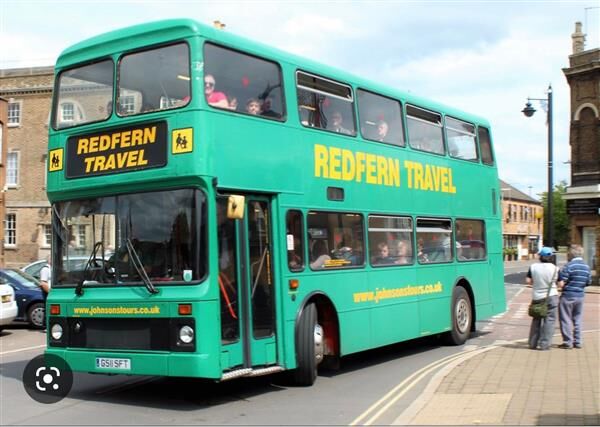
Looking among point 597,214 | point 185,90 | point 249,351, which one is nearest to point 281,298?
point 249,351

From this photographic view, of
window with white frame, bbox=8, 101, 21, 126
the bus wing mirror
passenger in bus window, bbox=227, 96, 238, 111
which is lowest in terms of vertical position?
the bus wing mirror

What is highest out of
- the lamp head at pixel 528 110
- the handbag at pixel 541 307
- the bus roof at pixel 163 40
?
the lamp head at pixel 528 110

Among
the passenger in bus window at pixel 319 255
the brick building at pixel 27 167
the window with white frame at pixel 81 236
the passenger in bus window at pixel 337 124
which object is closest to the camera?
the window with white frame at pixel 81 236

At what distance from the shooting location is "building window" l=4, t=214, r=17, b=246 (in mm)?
40781

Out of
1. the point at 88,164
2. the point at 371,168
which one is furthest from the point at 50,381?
the point at 371,168

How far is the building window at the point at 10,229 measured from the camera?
40.8 meters

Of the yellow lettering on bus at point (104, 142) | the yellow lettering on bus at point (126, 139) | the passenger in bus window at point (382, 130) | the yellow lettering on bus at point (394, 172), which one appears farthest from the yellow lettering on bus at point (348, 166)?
the yellow lettering on bus at point (104, 142)

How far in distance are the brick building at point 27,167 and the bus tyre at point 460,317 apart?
31.1m

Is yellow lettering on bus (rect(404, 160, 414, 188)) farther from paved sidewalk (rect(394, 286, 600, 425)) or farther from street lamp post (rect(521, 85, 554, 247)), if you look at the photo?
street lamp post (rect(521, 85, 554, 247))

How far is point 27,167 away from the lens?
4084 cm

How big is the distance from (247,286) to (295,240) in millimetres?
1134

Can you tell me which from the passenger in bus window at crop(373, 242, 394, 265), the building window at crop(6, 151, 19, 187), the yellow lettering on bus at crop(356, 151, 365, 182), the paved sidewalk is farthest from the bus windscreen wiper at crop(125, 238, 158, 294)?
the building window at crop(6, 151, 19, 187)

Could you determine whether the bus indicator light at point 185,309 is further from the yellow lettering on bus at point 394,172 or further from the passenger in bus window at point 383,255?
the yellow lettering on bus at point 394,172

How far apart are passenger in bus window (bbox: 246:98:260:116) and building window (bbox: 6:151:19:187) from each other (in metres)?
35.6
